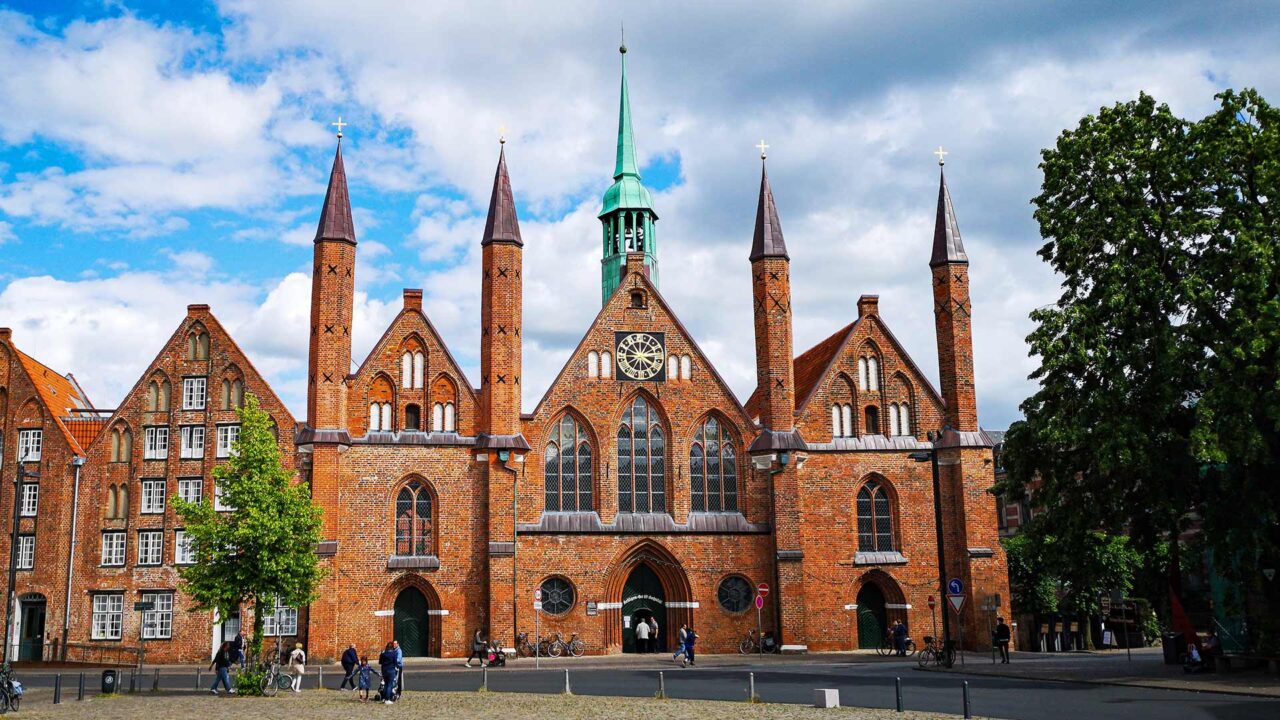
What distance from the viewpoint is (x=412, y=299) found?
45531 millimetres

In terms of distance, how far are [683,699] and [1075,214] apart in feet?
56.1

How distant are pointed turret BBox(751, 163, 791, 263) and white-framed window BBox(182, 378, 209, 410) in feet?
78.2

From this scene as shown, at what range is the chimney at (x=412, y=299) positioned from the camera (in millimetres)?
45375

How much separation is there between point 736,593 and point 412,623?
13.0 meters

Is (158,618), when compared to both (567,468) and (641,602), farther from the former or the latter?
(641,602)

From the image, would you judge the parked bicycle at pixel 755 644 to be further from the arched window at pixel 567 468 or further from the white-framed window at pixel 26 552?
the white-framed window at pixel 26 552

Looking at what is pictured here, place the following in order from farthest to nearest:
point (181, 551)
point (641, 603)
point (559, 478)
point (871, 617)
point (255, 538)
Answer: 1. point (871, 617)
2. point (559, 478)
3. point (641, 603)
4. point (181, 551)
5. point (255, 538)

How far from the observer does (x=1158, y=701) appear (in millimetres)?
23797

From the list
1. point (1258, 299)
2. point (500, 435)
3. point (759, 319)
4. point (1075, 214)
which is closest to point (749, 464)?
point (759, 319)

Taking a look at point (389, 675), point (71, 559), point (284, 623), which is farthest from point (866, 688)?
point (71, 559)

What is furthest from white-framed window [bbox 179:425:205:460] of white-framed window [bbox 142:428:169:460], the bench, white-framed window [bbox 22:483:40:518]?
the bench

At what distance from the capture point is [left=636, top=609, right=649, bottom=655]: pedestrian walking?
43906 mm

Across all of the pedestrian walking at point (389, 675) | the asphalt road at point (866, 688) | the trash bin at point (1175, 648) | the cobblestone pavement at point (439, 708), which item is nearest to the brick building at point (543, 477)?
the asphalt road at point (866, 688)

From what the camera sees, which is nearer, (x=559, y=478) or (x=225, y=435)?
(x=559, y=478)
